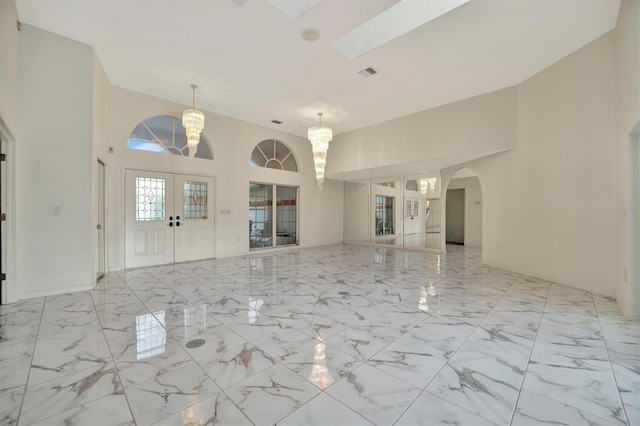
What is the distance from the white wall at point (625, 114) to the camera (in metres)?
2.81

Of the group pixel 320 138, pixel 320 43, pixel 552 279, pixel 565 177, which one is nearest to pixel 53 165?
pixel 320 43

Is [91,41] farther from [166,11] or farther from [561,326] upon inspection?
[561,326]

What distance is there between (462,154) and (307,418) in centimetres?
613

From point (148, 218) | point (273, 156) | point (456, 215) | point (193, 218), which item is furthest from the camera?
point (456, 215)

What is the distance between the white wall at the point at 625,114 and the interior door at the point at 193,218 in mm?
7221

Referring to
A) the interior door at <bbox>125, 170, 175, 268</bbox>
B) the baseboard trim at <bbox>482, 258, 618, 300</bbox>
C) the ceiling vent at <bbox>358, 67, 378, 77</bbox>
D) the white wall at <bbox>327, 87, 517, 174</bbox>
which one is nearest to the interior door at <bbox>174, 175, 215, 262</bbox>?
the interior door at <bbox>125, 170, 175, 268</bbox>

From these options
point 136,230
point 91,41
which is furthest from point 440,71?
point 136,230

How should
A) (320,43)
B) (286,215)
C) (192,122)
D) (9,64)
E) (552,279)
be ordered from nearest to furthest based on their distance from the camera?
1. (9,64)
2. (320,43)
3. (552,279)
4. (192,122)
5. (286,215)

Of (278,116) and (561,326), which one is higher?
(278,116)

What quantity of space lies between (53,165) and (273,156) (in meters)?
5.16

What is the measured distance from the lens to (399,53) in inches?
170

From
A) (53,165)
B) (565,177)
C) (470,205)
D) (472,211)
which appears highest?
(53,165)

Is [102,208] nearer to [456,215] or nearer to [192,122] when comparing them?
[192,122]

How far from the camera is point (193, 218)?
6617 millimetres
